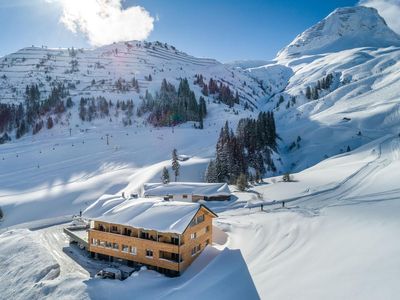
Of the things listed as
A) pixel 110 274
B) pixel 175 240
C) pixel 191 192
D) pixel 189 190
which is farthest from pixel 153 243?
pixel 189 190

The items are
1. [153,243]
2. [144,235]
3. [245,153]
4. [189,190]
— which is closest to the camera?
[153,243]

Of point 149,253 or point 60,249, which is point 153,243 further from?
point 60,249

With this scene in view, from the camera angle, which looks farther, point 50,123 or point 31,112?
point 31,112

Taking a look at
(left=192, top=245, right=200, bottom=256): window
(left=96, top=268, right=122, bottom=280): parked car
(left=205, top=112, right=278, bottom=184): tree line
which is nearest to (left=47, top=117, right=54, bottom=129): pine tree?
(left=205, top=112, right=278, bottom=184): tree line

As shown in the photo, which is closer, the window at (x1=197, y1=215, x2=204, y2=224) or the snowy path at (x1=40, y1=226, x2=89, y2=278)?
the snowy path at (x1=40, y1=226, x2=89, y2=278)

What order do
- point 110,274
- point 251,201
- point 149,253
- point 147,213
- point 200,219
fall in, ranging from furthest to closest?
point 251,201
point 200,219
point 147,213
point 149,253
point 110,274

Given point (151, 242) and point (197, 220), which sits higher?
point (197, 220)

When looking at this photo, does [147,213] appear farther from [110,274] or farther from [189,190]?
[189,190]

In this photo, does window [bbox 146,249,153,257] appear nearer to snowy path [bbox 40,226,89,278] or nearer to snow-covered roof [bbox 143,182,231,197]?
snowy path [bbox 40,226,89,278]

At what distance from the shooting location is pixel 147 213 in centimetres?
3161

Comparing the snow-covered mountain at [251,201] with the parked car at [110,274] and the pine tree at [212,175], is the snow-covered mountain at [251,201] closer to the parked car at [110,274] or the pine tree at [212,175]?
the parked car at [110,274]

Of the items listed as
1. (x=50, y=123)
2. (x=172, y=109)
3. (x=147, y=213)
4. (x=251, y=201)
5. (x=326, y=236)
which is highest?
(x=172, y=109)

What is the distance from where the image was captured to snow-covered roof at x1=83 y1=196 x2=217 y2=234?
96.5ft

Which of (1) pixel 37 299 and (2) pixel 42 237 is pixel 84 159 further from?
(1) pixel 37 299
